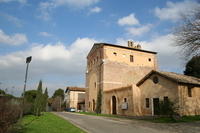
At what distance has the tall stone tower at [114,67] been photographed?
33156mm

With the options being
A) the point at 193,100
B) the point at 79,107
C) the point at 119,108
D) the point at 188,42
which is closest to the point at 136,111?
the point at 119,108

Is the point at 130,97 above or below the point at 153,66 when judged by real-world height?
below

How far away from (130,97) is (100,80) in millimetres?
10182

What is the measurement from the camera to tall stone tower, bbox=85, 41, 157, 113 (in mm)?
33156

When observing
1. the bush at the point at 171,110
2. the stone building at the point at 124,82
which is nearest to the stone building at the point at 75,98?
the stone building at the point at 124,82

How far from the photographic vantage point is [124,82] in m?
34.3

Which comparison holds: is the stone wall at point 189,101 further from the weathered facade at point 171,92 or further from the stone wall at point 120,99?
the stone wall at point 120,99

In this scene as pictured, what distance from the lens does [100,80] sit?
33.7m

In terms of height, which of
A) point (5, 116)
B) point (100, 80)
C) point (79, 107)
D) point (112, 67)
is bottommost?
point (79, 107)

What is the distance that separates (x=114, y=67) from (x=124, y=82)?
11.8ft

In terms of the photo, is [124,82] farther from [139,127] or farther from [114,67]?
[139,127]

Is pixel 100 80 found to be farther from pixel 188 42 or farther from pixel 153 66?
pixel 188 42

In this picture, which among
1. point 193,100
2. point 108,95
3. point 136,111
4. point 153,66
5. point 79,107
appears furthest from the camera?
point 79,107

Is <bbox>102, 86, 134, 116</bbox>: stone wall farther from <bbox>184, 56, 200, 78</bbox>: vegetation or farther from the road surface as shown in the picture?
<bbox>184, 56, 200, 78</bbox>: vegetation
